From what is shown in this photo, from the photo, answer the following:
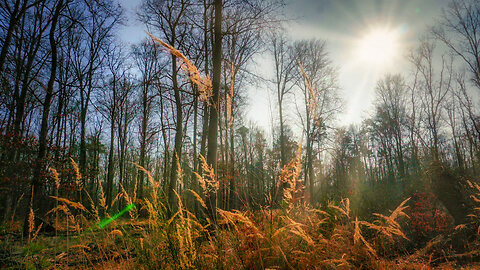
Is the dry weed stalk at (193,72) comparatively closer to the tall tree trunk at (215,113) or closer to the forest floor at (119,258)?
the forest floor at (119,258)

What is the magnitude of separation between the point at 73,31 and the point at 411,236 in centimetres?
1736

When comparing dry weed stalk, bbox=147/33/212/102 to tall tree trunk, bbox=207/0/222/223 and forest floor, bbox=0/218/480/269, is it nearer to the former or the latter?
forest floor, bbox=0/218/480/269

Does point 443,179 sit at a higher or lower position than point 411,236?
higher

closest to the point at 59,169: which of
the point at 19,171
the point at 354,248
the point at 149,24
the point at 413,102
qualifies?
the point at 19,171

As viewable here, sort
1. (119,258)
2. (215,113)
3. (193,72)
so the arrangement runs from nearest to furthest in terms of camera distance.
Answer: (193,72)
(119,258)
(215,113)

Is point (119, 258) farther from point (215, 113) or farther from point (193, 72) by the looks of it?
point (215, 113)

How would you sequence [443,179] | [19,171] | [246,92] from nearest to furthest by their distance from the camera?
[443,179] → [19,171] → [246,92]

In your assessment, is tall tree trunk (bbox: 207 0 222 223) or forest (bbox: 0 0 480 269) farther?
tall tree trunk (bbox: 207 0 222 223)

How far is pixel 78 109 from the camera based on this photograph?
15.2 m

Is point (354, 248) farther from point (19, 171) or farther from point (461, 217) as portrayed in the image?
point (19, 171)

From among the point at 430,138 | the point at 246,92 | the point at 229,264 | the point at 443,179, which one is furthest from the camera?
the point at 430,138

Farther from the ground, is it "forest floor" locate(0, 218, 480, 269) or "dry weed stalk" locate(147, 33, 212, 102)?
"dry weed stalk" locate(147, 33, 212, 102)

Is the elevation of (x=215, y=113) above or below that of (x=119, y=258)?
above

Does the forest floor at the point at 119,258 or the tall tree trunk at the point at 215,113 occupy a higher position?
the tall tree trunk at the point at 215,113
